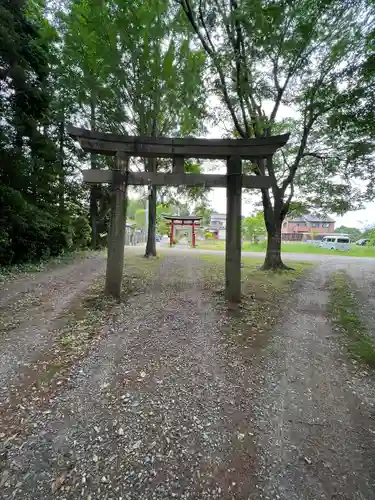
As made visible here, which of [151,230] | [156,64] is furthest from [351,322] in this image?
[156,64]

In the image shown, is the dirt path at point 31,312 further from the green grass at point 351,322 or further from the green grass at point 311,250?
the green grass at point 311,250

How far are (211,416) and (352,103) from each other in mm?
7001

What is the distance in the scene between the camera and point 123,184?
4156mm

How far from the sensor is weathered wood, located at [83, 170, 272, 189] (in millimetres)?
4122

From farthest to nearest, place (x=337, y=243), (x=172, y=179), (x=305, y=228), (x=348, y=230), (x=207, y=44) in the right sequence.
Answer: (x=348, y=230), (x=305, y=228), (x=337, y=243), (x=207, y=44), (x=172, y=179)

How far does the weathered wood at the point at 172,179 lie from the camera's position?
13.5ft

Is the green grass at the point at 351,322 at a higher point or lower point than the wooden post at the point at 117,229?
lower

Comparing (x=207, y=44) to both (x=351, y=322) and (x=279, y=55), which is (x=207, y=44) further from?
(x=351, y=322)

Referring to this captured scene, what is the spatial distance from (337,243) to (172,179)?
74.5 ft

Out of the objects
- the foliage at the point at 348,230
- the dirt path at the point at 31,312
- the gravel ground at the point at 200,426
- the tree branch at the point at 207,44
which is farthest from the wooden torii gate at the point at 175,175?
the foliage at the point at 348,230

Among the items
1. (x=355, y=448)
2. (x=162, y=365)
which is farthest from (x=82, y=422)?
(x=355, y=448)

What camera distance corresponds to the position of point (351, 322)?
12.2ft

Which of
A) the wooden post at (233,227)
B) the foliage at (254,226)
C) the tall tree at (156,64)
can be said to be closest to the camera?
the wooden post at (233,227)

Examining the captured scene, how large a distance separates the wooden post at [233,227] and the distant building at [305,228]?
3323cm
